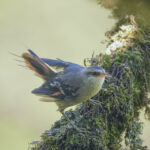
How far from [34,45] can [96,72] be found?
709 centimetres

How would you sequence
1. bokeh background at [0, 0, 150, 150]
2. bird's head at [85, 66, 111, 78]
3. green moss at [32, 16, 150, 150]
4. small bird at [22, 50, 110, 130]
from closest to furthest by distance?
green moss at [32, 16, 150, 150]
bird's head at [85, 66, 111, 78]
small bird at [22, 50, 110, 130]
bokeh background at [0, 0, 150, 150]

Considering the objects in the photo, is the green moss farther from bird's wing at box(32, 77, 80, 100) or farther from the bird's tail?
the bird's tail

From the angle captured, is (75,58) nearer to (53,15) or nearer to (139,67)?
(53,15)

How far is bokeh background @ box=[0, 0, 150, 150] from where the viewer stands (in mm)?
8469

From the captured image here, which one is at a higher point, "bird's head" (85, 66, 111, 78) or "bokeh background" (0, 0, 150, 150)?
"bokeh background" (0, 0, 150, 150)

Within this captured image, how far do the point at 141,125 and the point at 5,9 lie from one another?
8839 mm

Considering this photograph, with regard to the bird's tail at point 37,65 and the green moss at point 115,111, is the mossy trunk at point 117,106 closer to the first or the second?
the green moss at point 115,111

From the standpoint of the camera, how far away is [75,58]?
8.99 m

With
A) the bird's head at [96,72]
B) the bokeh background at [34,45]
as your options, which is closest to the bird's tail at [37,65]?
the bird's head at [96,72]

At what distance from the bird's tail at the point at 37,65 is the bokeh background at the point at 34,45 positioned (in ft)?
14.5

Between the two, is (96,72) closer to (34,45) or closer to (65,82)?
(65,82)

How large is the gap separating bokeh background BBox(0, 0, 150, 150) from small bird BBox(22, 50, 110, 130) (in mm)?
4291

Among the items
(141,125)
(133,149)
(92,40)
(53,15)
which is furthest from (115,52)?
(53,15)

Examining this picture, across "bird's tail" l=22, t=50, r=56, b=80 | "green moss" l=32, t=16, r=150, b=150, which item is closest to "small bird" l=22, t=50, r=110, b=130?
"bird's tail" l=22, t=50, r=56, b=80
